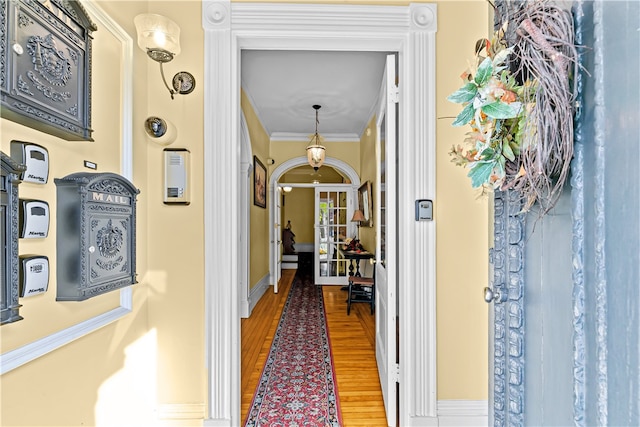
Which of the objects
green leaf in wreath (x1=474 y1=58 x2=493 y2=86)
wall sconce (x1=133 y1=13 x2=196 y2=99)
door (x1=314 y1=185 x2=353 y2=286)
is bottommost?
door (x1=314 y1=185 x2=353 y2=286)

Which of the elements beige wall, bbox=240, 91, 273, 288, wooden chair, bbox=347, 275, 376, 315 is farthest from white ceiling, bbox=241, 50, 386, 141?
wooden chair, bbox=347, 275, 376, 315

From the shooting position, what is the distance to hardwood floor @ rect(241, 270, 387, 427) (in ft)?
7.29

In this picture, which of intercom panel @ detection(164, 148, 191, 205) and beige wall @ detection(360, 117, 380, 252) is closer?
intercom panel @ detection(164, 148, 191, 205)

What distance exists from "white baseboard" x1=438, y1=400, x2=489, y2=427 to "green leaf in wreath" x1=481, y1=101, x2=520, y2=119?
1.81 metres

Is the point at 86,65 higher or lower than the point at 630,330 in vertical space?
higher

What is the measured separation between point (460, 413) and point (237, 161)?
2007mm

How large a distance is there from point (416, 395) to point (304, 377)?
1.05m

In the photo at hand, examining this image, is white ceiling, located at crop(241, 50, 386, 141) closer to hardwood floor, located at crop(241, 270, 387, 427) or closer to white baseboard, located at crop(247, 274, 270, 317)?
white baseboard, located at crop(247, 274, 270, 317)

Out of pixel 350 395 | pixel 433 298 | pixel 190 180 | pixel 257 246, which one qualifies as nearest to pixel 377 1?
pixel 190 180

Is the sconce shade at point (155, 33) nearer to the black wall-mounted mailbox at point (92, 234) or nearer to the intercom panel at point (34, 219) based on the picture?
the black wall-mounted mailbox at point (92, 234)

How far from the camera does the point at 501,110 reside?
0.73m

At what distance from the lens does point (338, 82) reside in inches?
138

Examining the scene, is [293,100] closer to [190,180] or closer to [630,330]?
[190,180]

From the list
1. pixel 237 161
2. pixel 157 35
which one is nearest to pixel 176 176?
pixel 237 161
